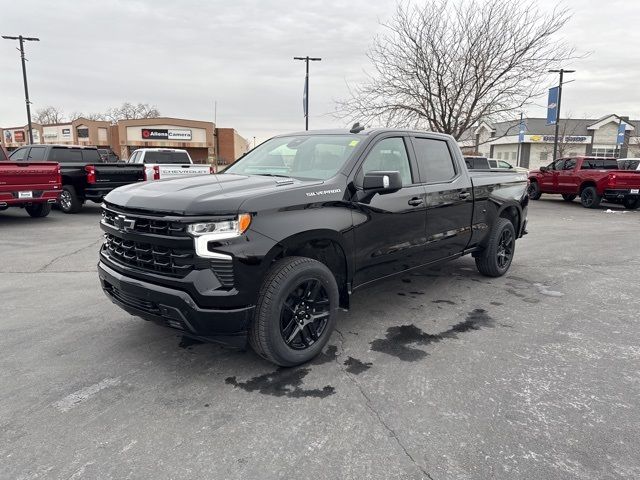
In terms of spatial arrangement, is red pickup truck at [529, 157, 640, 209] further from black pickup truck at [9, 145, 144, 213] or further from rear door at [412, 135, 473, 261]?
black pickup truck at [9, 145, 144, 213]

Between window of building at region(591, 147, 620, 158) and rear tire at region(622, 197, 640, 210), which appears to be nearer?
rear tire at region(622, 197, 640, 210)

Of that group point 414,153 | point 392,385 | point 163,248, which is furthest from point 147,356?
point 414,153

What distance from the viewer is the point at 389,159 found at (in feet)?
14.6

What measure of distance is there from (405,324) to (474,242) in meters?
1.84

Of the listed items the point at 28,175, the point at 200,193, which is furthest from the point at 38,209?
the point at 200,193

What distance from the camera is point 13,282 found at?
5895 millimetres

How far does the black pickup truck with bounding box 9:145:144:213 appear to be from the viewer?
459 inches

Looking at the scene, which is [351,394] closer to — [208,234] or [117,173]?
[208,234]

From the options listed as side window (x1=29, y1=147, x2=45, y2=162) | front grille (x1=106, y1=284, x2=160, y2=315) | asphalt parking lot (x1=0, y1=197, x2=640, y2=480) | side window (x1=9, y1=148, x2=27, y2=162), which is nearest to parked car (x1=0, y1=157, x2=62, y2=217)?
side window (x1=29, y1=147, x2=45, y2=162)

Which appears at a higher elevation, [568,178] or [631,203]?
[568,178]

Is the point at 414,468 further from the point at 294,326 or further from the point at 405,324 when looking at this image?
the point at 405,324

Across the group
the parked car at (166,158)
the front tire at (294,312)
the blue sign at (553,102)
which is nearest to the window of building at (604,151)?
the blue sign at (553,102)

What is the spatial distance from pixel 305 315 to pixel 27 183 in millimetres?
9393

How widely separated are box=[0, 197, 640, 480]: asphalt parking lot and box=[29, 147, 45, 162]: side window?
912 cm
